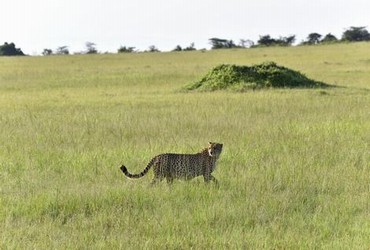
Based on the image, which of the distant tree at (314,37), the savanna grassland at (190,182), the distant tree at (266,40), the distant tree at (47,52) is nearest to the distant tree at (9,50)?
the distant tree at (47,52)

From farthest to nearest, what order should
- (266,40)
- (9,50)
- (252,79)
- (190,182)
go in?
(266,40) → (9,50) → (252,79) → (190,182)

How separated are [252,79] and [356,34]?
73.5m

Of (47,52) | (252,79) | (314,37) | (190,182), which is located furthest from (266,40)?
(190,182)

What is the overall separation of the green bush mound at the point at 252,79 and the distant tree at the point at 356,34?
69.7 meters

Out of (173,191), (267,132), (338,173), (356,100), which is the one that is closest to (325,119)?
(267,132)

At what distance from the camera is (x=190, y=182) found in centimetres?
712

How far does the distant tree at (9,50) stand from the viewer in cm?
8731

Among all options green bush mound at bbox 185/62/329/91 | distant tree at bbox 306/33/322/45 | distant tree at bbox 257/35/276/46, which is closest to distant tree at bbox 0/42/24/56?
distant tree at bbox 257/35/276/46

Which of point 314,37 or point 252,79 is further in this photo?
point 314,37

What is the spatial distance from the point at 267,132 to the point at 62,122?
4895mm

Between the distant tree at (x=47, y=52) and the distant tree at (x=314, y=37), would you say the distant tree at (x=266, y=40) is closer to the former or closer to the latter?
the distant tree at (x=314, y=37)

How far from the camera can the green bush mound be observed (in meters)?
24.5

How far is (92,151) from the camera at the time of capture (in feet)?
30.9

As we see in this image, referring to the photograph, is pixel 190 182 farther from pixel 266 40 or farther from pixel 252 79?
pixel 266 40
